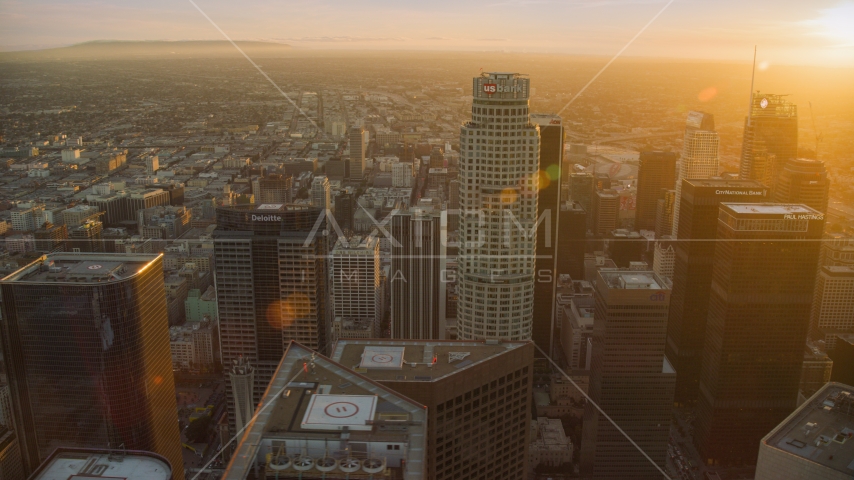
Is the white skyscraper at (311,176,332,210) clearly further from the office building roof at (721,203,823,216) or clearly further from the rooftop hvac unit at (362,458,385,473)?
the rooftop hvac unit at (362,458,385,473)

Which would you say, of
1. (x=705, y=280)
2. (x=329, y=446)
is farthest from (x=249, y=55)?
(x=329, y=446)

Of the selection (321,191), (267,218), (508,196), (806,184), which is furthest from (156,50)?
(806,184)

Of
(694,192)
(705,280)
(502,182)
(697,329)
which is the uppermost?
(502,182)

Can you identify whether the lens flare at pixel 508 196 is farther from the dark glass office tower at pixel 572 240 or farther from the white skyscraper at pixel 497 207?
the dark glass office tower at pixel 572 240

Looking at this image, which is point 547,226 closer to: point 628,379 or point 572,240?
point 628,379

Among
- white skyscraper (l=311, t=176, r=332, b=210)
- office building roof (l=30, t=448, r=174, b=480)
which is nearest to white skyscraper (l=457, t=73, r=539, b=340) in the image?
office building roof (l=30, t=448, r=174, b=480)

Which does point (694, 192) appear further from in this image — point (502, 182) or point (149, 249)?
point (149, 249)

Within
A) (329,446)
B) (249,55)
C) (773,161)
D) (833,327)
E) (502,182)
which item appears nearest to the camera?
(329,446)
